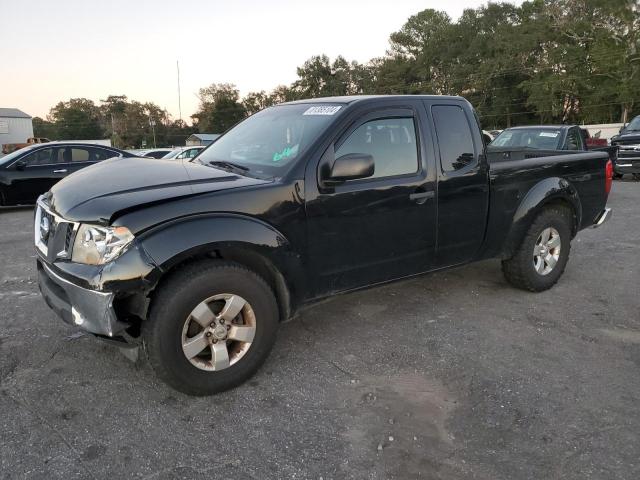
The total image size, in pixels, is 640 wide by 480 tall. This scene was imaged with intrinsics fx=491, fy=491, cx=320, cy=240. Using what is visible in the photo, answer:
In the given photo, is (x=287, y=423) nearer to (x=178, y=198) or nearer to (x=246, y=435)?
(x=246, y=435)

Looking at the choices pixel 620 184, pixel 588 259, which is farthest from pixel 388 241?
pixel 620 184

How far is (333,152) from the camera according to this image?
3.38 metres

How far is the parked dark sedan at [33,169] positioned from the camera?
33.9 ft

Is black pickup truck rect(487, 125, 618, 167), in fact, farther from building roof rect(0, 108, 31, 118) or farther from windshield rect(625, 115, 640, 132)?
building roof rect(0, 108, 31, 118)

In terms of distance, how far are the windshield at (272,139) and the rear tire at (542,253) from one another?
2407 millimetres

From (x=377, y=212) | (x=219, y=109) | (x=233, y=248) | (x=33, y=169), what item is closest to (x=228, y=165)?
(x=233, y=248)

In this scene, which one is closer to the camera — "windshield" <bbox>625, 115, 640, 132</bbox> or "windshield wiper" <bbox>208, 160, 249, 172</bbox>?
"windshield wiper" <bbox>208, 160, 249, 172</bbox>

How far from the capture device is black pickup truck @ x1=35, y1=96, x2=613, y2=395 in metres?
2.73

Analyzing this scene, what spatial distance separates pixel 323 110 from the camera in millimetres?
3656

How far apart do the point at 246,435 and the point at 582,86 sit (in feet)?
188

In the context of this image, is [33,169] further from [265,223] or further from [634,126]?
[634,126]

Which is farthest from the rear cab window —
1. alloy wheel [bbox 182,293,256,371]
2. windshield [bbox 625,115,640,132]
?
windshield [bbox 625,115,640,132]

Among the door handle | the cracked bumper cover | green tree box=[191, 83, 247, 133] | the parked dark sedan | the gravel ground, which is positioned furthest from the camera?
green tree box=[191, 83, 247, 133]

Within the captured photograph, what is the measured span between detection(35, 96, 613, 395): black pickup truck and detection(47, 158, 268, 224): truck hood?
1 cm
